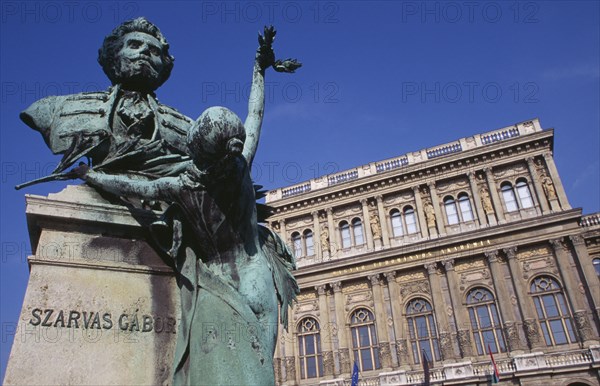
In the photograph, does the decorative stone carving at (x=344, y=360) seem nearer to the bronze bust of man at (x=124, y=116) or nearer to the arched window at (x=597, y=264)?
the arched window at (x=597, y=264)

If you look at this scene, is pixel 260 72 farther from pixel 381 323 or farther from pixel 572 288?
pixel 381 323

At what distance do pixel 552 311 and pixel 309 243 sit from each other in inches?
→ 501

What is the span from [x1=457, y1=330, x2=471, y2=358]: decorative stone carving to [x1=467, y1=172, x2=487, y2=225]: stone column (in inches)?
221

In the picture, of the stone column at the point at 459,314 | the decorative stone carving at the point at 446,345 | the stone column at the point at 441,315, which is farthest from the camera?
the stone column at the point at 441,315

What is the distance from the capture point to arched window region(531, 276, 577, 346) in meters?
20.5

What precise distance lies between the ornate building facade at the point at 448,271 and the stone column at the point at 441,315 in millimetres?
49

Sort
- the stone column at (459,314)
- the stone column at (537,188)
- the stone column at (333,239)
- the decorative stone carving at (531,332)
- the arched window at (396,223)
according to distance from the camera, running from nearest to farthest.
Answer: the decorative stone carving at (531,332) → the stone column at (459,314) → the stone column at (537,188) → the arched window at (396,223) → the stone column at (333,239)

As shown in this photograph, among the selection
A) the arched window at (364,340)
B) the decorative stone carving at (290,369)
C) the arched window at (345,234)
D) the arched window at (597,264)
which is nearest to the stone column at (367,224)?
the arched window at (345,234)

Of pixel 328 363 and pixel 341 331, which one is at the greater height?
pixel 341 331

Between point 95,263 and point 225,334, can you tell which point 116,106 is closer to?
point 95,263

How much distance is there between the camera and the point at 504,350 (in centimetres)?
2100

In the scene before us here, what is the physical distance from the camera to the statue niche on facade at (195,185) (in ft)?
5.53

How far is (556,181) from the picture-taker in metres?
23.2

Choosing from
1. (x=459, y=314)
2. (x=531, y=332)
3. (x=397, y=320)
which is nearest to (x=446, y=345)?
(x=459, y=314)
